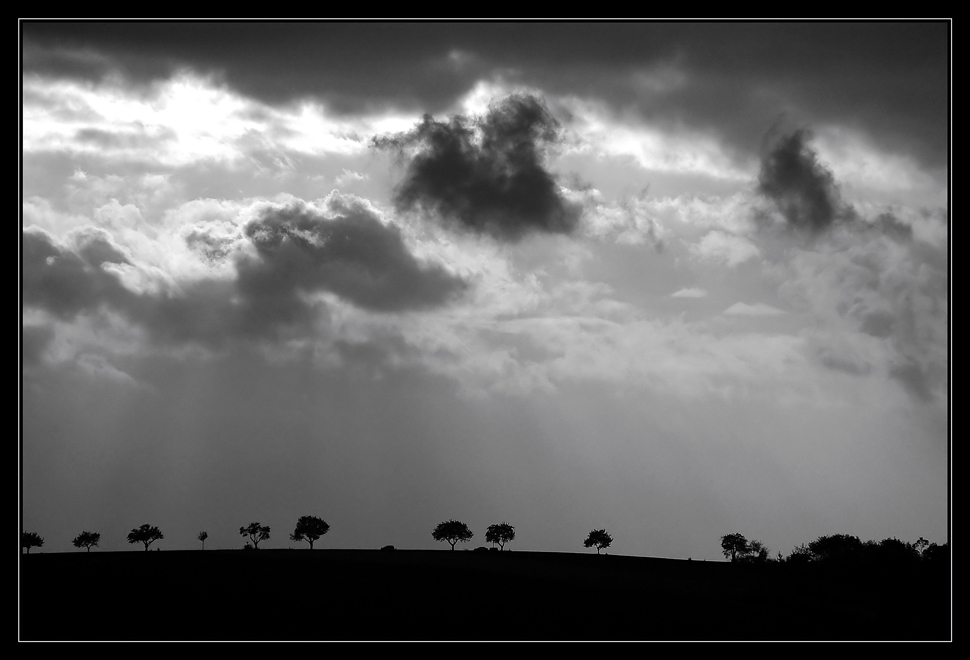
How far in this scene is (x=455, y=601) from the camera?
47750 millimetres

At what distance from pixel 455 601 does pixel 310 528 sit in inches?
4049

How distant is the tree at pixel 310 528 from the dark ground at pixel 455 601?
77540 millimetres

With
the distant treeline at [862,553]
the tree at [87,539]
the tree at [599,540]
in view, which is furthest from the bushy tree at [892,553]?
the tree at [87,539]

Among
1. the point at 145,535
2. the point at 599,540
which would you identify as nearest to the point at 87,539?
the point at 145,535

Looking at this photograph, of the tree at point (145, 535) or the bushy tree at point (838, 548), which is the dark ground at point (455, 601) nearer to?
the bushy tree at point (838, 548)

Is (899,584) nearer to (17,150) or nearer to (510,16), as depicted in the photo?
(510,16)

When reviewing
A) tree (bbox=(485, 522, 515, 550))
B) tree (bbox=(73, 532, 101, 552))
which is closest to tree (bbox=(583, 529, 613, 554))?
tree (bbox=(485, 522, 515, 550))

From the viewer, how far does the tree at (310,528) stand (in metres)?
142

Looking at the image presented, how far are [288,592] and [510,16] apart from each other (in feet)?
134

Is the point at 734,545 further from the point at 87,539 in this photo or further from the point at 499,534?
the point at 87,539

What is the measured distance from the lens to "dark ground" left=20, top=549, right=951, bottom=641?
40750 mm

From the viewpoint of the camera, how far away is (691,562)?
2911 inches

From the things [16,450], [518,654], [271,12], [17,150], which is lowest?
[518,654]

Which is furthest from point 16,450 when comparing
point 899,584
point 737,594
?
point 899,584
